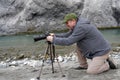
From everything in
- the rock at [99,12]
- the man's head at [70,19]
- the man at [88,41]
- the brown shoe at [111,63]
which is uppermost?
the rock at [99,12]

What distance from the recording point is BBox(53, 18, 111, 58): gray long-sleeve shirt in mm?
8078

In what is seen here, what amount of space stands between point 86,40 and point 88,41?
59mm

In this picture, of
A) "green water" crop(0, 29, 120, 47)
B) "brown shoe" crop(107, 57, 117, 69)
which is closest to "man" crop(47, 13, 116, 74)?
"brown shoe" crop(107, 57, 117, 69)

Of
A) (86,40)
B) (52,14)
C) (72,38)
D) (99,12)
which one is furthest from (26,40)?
(72,38)

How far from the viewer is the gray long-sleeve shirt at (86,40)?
8.08 m

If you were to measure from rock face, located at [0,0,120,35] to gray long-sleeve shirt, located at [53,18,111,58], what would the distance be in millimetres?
20755

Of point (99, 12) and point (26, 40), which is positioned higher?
point (99, 12)

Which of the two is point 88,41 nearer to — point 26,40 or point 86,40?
point 86,40

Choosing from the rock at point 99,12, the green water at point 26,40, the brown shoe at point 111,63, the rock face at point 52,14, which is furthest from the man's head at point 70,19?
the rock at point 99,12

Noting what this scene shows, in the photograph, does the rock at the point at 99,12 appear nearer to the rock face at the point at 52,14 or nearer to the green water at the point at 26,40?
the rock face at the point at 52,14

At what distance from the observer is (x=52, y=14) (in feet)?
99.0

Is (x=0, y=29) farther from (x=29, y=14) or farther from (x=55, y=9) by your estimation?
(x=55, y=9)

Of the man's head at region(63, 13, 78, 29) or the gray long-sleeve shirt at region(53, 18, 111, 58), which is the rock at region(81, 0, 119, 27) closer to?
the gray long-sleeve shirt at region(53, 18, 111, 58)

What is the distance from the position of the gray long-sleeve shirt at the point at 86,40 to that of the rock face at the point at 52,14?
2075cm
